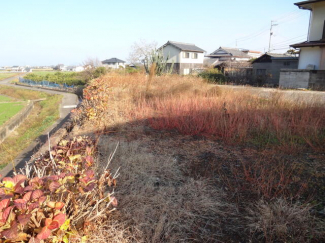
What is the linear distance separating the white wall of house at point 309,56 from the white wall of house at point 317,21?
1112 mm

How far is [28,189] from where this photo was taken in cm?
144

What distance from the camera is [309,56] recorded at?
15.4 meters

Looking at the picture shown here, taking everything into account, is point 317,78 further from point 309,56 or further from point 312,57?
point 309,56

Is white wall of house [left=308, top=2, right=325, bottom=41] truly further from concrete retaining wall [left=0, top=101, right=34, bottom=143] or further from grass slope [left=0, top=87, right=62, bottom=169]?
concrete retaining wall [left=0, top=101, right=34, bottom=143]

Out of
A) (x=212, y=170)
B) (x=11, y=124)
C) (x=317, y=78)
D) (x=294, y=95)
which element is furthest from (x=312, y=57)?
(x=11, y=124)

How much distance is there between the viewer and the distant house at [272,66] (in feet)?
61.4

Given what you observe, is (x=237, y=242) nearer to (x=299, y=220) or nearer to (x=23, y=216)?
(x=299, y=220)

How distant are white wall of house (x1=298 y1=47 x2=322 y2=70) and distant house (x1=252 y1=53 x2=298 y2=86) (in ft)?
8.81

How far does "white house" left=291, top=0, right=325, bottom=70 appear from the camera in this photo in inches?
583

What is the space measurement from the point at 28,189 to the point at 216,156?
9.11 feet

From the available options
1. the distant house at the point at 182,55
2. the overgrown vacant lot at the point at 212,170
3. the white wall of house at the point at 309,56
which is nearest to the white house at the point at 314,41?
the white wall of house at the point at 309,56

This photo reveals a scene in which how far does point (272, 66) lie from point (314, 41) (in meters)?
4.71

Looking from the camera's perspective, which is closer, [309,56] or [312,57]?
[312,57]

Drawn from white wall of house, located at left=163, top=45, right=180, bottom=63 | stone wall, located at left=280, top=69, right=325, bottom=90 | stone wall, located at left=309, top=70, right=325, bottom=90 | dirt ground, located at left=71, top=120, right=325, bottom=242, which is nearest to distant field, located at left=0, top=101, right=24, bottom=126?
dirt ground, located at left=71, top=120, right=325, bottom=242
